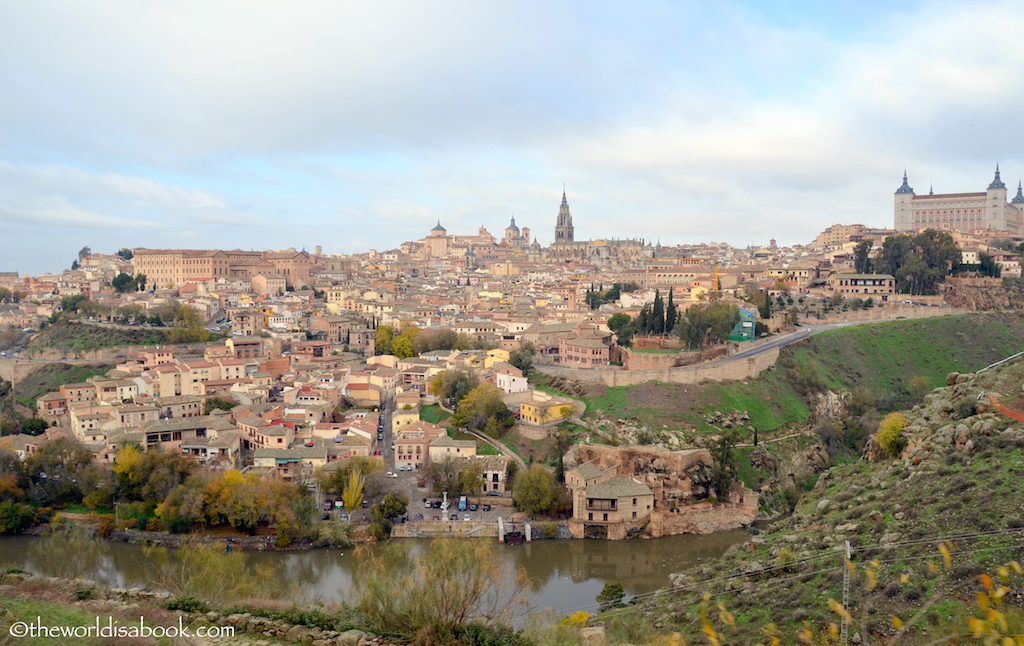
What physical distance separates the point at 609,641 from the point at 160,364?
78.9 feet

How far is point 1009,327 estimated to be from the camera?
32.5m

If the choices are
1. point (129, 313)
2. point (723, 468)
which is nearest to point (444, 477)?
point (723, 468)

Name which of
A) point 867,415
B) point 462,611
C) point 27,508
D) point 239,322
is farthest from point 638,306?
point 462,611

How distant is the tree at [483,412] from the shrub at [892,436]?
37.6 feet

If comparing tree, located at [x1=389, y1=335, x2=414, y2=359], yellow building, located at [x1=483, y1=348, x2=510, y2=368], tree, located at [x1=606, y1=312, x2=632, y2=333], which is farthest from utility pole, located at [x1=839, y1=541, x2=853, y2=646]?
tree, located at [x1=389, y1=335, x2=414, y2=359]

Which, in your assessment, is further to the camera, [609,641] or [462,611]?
[609,641]

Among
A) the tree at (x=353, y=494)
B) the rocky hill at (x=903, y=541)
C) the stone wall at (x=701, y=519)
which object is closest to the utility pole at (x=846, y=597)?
the rocky hill at (x=903, y=541)

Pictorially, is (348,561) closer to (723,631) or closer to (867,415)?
(723,631)

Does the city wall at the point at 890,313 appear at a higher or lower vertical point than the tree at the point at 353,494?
higher

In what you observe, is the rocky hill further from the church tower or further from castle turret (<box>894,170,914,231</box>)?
the church tower

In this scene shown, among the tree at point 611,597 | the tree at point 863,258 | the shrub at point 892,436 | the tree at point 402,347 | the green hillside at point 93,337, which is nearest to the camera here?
the shrub at point 892,436

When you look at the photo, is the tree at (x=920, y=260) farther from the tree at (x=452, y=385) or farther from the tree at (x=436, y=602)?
the tree at (x=436, y=602)

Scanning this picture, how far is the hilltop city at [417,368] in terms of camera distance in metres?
19.1

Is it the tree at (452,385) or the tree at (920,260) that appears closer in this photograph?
the tree at (452,385)
